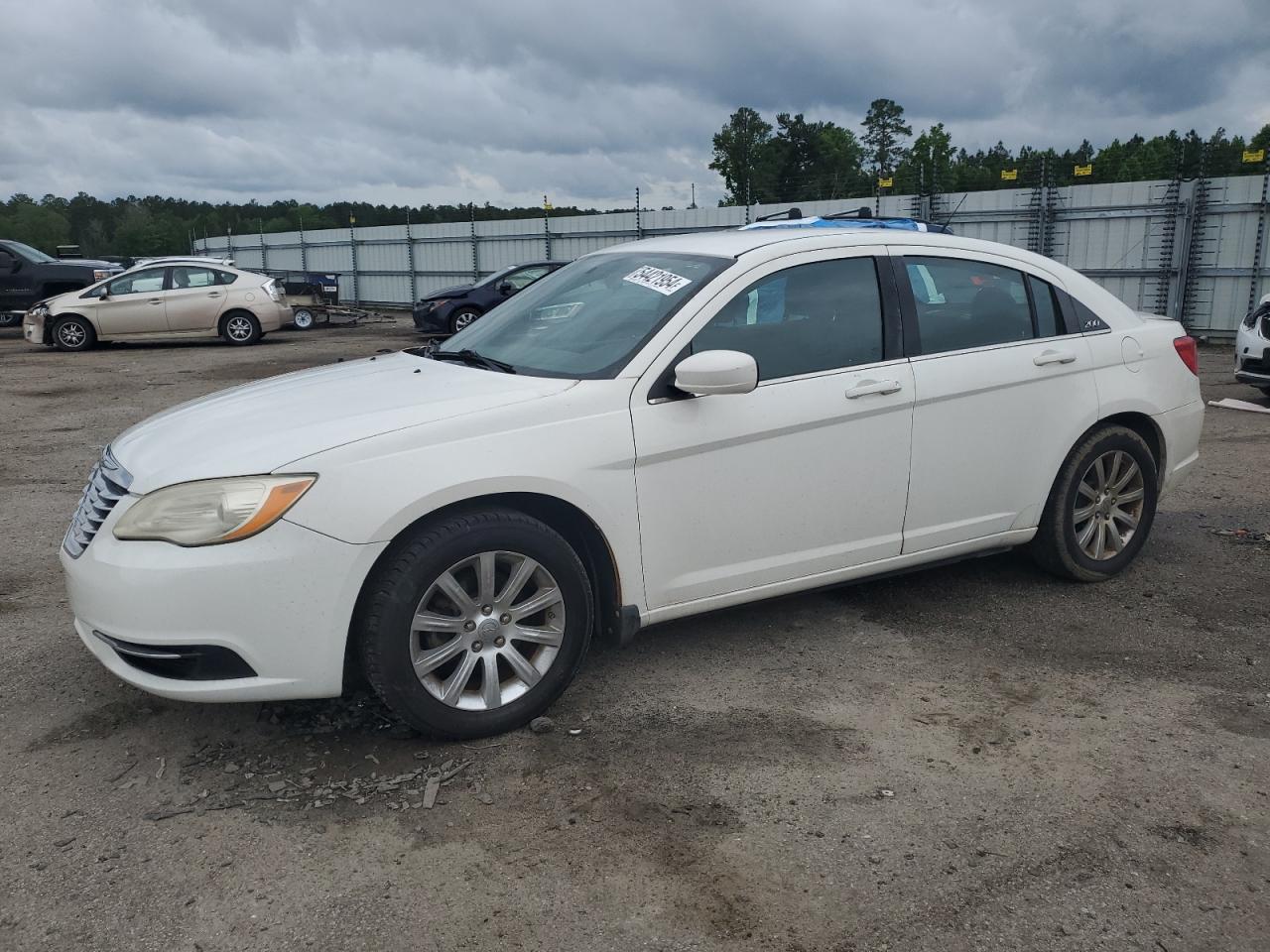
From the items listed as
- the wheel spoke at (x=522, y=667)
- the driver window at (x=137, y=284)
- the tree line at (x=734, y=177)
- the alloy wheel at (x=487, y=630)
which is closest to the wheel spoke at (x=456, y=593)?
the alloy wheel at (x=487, y=630)

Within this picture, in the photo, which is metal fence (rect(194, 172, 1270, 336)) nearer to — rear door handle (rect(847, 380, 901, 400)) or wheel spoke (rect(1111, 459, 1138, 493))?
wheel spoke (rect(1111, 459, 1138, 493))

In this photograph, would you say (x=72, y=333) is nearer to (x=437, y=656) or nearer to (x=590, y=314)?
(x=590, y=314)

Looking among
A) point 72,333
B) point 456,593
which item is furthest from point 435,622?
point 72,333

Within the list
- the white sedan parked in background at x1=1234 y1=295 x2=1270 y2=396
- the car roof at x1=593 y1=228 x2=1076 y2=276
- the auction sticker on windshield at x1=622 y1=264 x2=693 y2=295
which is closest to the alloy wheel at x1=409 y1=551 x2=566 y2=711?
the auction sticker on windshield at x1=622 y1=264 x2=693 y2=295

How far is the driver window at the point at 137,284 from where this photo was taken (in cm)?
1784

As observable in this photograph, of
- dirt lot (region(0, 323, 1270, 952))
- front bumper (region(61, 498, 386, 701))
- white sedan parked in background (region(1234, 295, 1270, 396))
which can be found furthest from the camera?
white sedan parked in background (region(1234, 295, 1270, 396))

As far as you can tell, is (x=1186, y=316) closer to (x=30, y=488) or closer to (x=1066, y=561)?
(x=1066, y=561)

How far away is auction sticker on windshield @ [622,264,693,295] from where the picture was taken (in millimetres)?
3926

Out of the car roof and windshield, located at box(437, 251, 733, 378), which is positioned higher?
the car roof

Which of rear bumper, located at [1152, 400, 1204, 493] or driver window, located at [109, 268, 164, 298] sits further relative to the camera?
driver window, located at [109, 268, 164, 298]

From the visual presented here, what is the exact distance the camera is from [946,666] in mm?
4035

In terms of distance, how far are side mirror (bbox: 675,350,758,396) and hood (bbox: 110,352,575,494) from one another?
40 centimetres

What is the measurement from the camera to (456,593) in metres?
3.29

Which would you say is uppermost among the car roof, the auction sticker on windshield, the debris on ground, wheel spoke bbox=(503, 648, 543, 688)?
the car roof
